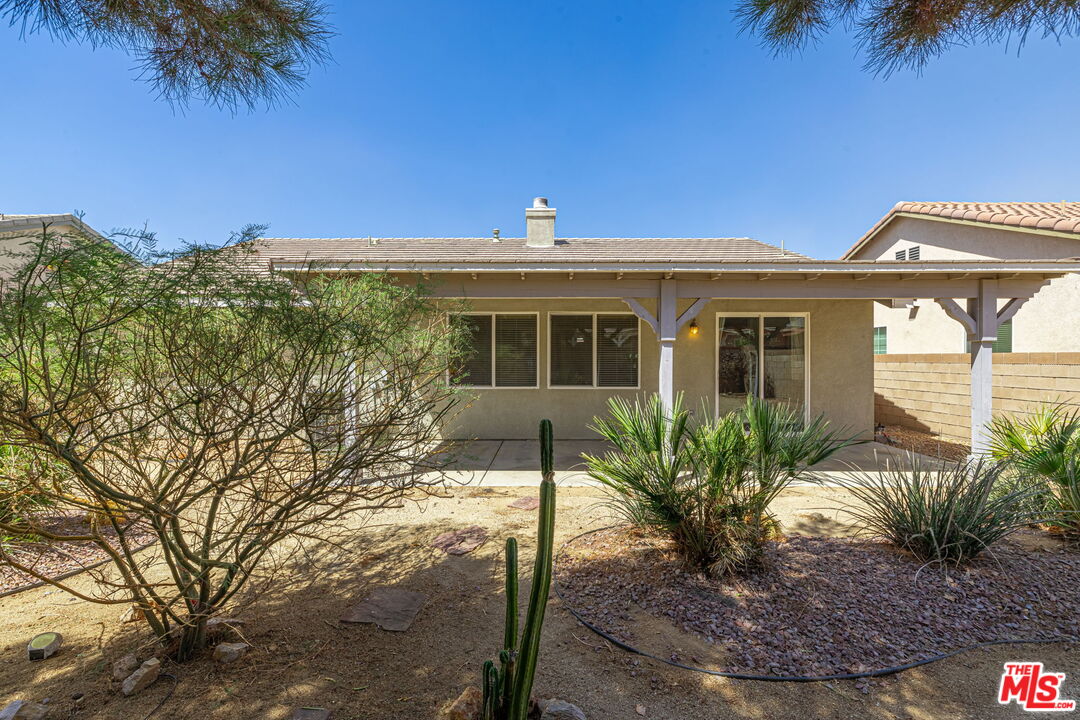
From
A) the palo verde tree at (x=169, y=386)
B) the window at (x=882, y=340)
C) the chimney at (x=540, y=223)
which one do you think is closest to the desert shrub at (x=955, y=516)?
the palo verde tree at (x=169, y=386)

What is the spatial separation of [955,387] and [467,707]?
1074 cm

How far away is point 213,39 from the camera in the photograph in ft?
10.4

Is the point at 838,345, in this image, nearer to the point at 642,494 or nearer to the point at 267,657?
the point at 642,494

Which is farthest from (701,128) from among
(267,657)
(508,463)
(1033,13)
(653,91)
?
(267,657)

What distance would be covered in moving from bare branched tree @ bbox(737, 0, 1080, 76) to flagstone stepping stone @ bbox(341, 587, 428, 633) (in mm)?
5217

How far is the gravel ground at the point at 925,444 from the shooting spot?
7441mm

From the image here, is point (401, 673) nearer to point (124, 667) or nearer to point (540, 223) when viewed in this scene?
point (124, 667)

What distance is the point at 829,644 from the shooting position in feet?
8.74

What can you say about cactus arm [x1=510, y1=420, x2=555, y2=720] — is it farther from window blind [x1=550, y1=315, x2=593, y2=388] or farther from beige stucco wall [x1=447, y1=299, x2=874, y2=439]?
window blind [x1=550, y1=315, x2=593, y2=388]

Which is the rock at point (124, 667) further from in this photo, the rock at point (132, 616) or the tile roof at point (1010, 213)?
the tile roof at point (1010, 213)

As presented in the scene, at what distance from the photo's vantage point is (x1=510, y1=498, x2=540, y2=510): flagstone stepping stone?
5220 mm

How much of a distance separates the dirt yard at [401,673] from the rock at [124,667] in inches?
2.2

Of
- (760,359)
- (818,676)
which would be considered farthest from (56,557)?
(760,359)

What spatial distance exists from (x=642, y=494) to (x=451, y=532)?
6.76 ft
